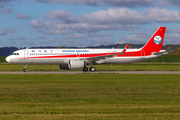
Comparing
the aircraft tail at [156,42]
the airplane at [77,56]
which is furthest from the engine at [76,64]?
the aircraft tail at [156,42]

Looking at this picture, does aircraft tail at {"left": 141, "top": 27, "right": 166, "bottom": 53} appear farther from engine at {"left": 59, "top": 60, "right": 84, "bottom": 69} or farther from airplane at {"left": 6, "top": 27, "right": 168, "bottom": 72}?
engine at {"left": 59, "top": 60, "right": 84, "bottom": 69}

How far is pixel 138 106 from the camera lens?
11539 millimetres

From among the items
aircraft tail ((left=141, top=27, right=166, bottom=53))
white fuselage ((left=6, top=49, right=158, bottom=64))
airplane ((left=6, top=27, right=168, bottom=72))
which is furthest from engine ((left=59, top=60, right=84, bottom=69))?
aircraft tail ((left=141, top=27, right=166, bottom=53))

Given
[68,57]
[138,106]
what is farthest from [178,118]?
[68,57]

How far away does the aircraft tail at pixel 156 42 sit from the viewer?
45125 mm

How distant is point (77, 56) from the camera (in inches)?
1634

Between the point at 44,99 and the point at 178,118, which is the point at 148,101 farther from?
the point at 44,99

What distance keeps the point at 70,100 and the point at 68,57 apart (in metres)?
27.9

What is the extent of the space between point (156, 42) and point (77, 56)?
49.0 feet

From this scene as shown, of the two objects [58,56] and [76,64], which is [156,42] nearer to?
[76,64]

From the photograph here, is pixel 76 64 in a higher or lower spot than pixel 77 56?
lower

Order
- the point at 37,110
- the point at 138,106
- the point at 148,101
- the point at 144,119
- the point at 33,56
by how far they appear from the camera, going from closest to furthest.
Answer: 1. the point at 144,119
2. the point at 37,110
3. the point at 138,106
4. the point at 148,101
5. the point at 33,56

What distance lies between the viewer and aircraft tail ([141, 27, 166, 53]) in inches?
1777

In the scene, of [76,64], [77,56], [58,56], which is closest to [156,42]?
[77,56]
